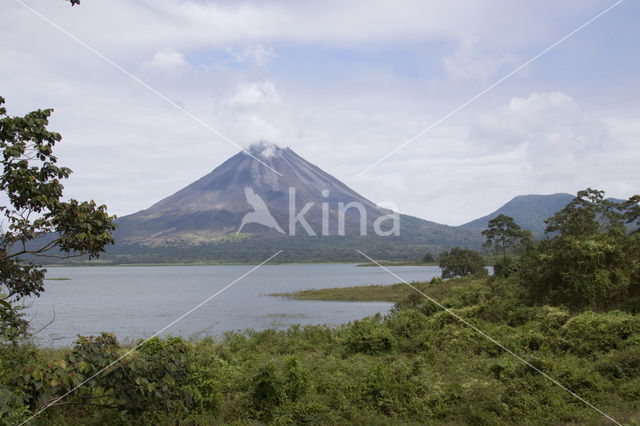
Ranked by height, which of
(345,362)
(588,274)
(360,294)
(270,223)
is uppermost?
(270,223)

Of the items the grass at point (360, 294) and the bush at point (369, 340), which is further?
the grass at point (360, 294)

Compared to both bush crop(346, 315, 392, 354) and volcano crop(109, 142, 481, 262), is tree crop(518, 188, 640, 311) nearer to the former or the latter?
bush crop(346, 315, 392, 354)

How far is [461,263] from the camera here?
143 feet

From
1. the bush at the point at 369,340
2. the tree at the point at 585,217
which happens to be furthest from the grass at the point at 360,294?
the bush at the point at 369,340

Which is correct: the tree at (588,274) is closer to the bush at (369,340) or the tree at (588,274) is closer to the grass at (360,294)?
the bush at (369,340)

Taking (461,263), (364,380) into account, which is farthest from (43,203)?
(461,263)

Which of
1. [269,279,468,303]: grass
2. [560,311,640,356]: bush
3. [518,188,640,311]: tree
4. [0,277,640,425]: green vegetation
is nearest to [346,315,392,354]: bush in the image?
[0,277,640,425]: green vegetation

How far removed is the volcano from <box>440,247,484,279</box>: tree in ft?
76.1

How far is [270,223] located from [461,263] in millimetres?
83006

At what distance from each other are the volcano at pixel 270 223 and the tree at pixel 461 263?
23.2 metres

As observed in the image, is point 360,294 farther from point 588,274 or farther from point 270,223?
point 270,223

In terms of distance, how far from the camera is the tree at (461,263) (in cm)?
4341

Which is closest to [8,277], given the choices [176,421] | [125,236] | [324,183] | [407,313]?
[176,421]

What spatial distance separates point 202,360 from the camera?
10055mm
